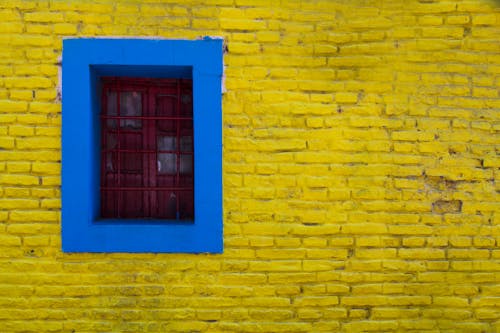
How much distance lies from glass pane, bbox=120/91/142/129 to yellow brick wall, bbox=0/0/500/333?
16.2 inches

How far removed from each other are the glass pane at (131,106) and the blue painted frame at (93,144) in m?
0.24

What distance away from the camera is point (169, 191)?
9.41ft

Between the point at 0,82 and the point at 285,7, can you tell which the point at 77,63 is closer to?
the point at 0,82

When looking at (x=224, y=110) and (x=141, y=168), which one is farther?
(x=141, y=168)

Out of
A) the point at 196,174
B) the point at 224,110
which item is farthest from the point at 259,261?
the point at 224,110

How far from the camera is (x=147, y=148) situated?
112 inches

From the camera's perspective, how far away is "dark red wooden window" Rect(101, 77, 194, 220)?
282 cm

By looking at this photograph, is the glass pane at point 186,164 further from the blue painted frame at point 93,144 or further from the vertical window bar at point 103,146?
the vertical window bar at point 103,146

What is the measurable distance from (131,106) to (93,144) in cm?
→ 39

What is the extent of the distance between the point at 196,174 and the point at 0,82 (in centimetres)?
139

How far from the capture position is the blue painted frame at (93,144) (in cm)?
258

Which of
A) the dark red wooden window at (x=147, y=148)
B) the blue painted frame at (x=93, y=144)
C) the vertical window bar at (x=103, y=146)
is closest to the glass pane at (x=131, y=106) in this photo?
the dark red wooden window at (x=147, y=148)

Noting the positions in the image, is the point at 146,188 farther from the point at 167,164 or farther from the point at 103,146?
the point at 103,146

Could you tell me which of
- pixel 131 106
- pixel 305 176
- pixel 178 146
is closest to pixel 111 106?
pixel 131 106
